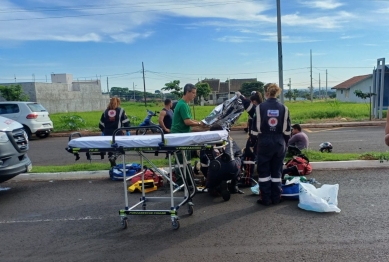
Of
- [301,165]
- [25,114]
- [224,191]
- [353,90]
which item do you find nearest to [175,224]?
[224,191]

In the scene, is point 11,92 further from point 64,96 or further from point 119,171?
point 119,171

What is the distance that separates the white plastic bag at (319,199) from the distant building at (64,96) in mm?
31049

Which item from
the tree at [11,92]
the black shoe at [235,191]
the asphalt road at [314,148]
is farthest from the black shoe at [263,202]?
the tree at [11,92]

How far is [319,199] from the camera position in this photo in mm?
5094

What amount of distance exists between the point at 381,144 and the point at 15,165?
1081 centimetres

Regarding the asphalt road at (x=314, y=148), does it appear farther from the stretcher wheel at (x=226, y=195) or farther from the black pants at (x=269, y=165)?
the black pants at (x=269, y=165)

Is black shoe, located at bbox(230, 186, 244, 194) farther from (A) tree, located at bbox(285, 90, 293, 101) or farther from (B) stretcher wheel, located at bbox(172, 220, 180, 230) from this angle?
(A) tree, located at bbox(285, 90, 293, 101)

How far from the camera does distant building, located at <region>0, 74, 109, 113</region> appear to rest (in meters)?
38.3

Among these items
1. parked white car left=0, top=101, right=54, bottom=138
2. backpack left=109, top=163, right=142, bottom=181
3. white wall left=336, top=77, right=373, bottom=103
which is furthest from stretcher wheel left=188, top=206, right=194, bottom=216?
white wall left=336, top=77, right=373, bottom=103

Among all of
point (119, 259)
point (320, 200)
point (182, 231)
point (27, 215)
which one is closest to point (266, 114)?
point (320, 200)

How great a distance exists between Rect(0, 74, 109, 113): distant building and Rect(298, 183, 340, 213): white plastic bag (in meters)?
31.0

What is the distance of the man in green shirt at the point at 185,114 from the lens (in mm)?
5984

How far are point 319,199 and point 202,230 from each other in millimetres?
1819

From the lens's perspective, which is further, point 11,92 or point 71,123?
point 11,92
